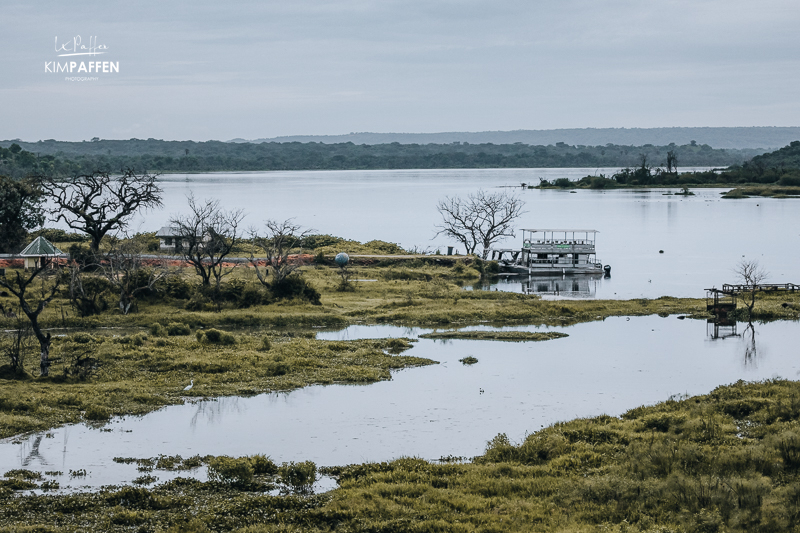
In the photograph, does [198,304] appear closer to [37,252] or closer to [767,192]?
[37,252]

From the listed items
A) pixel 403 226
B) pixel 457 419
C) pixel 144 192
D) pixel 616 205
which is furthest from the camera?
pixel 616 205

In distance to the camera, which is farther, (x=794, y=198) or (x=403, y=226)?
(x=794, y=198)

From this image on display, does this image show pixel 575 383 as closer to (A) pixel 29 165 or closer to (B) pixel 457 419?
(B) pixel 457 419

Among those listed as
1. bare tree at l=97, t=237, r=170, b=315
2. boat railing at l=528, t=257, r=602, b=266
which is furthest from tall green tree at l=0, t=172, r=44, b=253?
boat railing at l=528, t=257, r=602, b=266

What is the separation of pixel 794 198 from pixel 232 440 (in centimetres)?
15808

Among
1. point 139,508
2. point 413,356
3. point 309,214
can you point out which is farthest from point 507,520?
point 309,214

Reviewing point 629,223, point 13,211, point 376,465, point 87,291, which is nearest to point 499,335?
point 376,465

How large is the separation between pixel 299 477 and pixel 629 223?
103 m

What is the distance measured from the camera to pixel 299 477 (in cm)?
1911

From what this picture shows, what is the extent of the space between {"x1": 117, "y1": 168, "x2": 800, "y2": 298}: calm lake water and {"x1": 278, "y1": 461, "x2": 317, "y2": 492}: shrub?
39299mm

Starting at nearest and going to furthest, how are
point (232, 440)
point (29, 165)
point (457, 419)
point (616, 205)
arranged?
point (232, 440), point (457, 419), point (616, 205), point (29, 165)

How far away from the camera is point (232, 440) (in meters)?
23.4

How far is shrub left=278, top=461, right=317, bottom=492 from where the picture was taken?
1903 cm

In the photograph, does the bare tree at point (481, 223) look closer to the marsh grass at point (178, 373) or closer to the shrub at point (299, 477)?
the marsh grass at point (178, 373)
